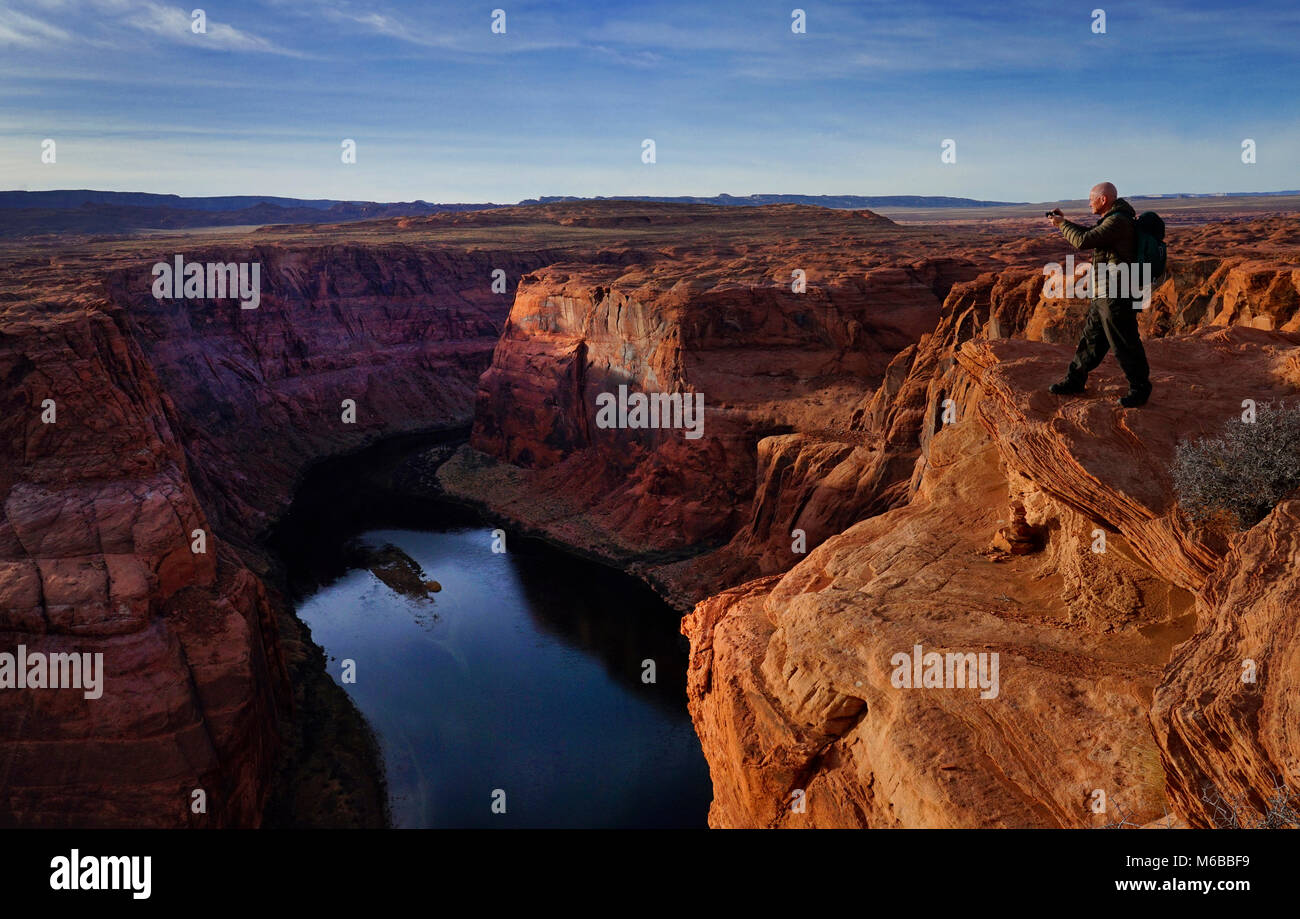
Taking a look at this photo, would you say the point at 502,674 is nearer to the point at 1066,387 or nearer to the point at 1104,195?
the point at 1066,387

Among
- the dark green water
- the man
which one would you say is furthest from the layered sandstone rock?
the dark green water

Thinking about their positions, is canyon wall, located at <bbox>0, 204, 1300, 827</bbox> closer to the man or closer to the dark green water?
the man

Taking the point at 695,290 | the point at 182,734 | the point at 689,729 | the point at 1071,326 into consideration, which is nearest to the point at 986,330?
the point at 1071,326

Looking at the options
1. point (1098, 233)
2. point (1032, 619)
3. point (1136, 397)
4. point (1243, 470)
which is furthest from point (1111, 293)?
point (1032, 619)

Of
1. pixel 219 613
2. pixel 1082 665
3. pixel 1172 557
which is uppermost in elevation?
pixel 1172 557

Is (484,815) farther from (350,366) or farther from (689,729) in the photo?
(350,366)

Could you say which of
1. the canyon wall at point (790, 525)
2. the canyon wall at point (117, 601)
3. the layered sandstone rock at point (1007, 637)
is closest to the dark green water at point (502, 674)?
the canyon wall at point (790, 525)

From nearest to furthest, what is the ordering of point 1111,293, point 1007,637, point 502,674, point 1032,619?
point 1007,637 < point 1111,293 < point 1032,619 < point 502,674
